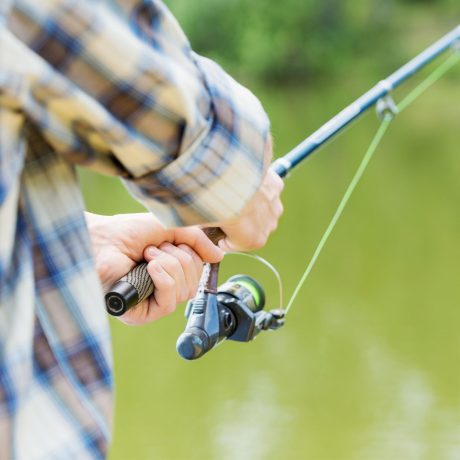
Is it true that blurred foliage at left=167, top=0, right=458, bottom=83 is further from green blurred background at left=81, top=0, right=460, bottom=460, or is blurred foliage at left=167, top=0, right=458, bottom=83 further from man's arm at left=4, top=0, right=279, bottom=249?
man's arm at left=4, top=0, right=279, bottom=249

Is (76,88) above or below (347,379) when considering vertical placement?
above

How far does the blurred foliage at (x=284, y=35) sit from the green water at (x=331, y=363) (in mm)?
9616

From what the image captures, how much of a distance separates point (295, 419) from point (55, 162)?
10.8ft

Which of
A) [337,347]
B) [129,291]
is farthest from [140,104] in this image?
[337,347]

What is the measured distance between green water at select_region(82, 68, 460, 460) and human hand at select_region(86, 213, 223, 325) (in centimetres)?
267

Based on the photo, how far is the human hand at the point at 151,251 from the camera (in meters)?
1.00

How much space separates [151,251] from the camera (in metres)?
1.00

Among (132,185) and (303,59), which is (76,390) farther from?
(303,59)

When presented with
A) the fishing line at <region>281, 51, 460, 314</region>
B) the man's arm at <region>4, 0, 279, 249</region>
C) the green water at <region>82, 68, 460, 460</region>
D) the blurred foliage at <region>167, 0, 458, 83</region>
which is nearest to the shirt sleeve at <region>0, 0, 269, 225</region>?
the man's arm at <region>4, 0, 279, 249</region>

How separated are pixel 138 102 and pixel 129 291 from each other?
314mm

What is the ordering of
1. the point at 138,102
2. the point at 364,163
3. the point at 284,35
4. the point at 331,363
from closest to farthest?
the point at 138,102 → the point at 364,163 → the point at 331,363 → the point at 284,35

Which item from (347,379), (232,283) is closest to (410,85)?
(347,379)

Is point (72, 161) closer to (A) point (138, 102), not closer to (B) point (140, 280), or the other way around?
(A) point (138, 102)

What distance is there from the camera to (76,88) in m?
0.65
